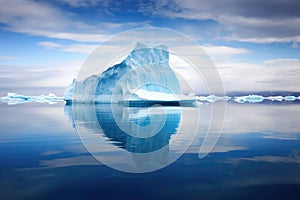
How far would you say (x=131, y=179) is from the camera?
6586 millimetres

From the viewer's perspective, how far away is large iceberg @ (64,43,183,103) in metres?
41.5

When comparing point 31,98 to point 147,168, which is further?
point 31,98

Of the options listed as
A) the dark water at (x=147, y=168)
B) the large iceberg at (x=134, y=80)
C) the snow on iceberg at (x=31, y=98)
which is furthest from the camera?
the snow on iceberg at (x=31, y=98)

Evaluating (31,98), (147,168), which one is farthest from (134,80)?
(31,98)

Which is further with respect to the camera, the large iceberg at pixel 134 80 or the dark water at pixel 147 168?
the large iceberg at pixel 134 80

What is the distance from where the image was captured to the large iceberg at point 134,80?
4147 centimetres

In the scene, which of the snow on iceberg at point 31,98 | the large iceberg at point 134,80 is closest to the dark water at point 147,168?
the large iceberg at point 134,80

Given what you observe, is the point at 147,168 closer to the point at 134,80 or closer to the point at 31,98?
the point at 134,80

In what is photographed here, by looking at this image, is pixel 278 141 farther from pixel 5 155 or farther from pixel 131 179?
pixel 5 155

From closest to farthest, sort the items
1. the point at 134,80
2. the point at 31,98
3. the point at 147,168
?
1. the point at 147,168
2. the point at 134,80
3. the point at 31,98

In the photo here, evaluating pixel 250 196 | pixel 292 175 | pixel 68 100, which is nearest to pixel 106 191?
pixel 250 196

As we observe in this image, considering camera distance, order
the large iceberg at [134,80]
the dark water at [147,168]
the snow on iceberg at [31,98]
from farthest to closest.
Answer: the snow on iceberg at [31,98]
the large iceberg at [134,80]
the dark water at [147,168]

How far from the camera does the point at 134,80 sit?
4156 cm

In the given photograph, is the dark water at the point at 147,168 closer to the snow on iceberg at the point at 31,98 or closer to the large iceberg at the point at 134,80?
the large iceberg at the point at 134,80
